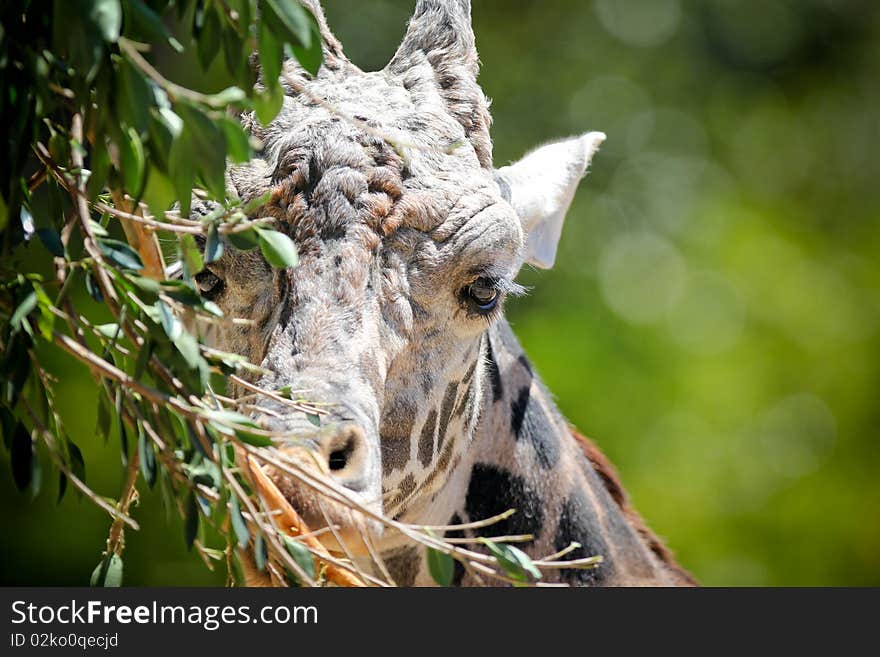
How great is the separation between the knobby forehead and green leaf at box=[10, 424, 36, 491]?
123cm

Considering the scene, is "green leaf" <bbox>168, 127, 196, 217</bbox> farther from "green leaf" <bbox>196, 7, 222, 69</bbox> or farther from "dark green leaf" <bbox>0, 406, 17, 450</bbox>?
"dark green leaf" <bbox>0, 406, 17, 450</bbox>

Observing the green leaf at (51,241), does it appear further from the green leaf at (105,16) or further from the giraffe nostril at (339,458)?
the giraffe nostril at (339,458)

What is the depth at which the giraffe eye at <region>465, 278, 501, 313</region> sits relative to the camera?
3.94 m

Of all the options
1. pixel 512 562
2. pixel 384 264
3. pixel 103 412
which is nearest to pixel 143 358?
pixel 103 412

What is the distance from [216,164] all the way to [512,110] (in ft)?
47.9

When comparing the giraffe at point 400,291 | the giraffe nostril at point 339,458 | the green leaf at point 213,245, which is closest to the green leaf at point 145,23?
the green leaf at point 213,245

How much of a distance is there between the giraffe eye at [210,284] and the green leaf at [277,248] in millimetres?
1238

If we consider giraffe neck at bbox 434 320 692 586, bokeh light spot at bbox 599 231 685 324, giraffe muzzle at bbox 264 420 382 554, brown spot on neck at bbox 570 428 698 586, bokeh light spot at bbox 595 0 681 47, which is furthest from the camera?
bokeh light spot at bbox 595 0 681 47

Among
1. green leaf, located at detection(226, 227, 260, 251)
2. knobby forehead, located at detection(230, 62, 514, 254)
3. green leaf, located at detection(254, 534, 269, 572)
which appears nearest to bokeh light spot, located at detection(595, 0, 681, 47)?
knobby forehead, located at detection(230, 62, 514, 254)

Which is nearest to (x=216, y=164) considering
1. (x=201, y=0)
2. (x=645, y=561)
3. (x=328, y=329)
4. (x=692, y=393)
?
(x=201, y=0)

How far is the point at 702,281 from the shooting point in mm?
14680

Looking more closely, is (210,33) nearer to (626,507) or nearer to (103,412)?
(103,412)

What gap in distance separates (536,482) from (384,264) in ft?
4.69

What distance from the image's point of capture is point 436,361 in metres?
3.88
